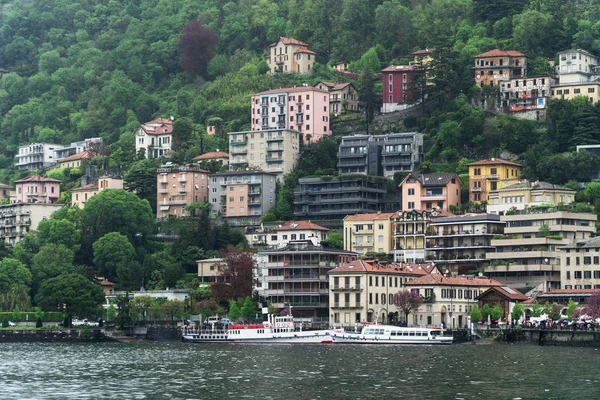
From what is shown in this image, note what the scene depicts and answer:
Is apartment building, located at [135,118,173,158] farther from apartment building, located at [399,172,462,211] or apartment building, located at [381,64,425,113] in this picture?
apartment building, located at [399,172,462,211]

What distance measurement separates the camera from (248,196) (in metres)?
170

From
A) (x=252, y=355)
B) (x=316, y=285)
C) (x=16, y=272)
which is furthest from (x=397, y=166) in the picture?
(x=252, y=355)

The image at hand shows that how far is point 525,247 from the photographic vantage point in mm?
140250

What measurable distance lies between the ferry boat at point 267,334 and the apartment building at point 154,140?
63.7 m

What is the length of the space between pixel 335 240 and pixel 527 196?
868 inches

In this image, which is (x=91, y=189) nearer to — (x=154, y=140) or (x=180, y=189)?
(x=180, y=189)

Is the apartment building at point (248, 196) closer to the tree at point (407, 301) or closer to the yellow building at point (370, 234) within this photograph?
the yellow building at point (370, 234)

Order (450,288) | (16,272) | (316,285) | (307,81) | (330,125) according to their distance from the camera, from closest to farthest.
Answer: (450,288) < (316,285) < (16,272) < (330,125) < (307,81)

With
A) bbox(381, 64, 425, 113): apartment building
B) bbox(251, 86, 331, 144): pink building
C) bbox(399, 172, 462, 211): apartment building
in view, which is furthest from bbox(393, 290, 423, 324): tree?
bbox(251, 86, 331, 144): pink building

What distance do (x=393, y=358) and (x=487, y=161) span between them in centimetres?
5736

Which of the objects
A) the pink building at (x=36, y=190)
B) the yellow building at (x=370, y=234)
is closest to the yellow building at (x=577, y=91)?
the yellow building at (x=370, y=234)

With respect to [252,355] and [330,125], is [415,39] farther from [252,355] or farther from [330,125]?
[252,355]

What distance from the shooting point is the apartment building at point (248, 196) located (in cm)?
17000

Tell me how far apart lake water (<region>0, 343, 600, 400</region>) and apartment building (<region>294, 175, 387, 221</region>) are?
44337 millimetres
